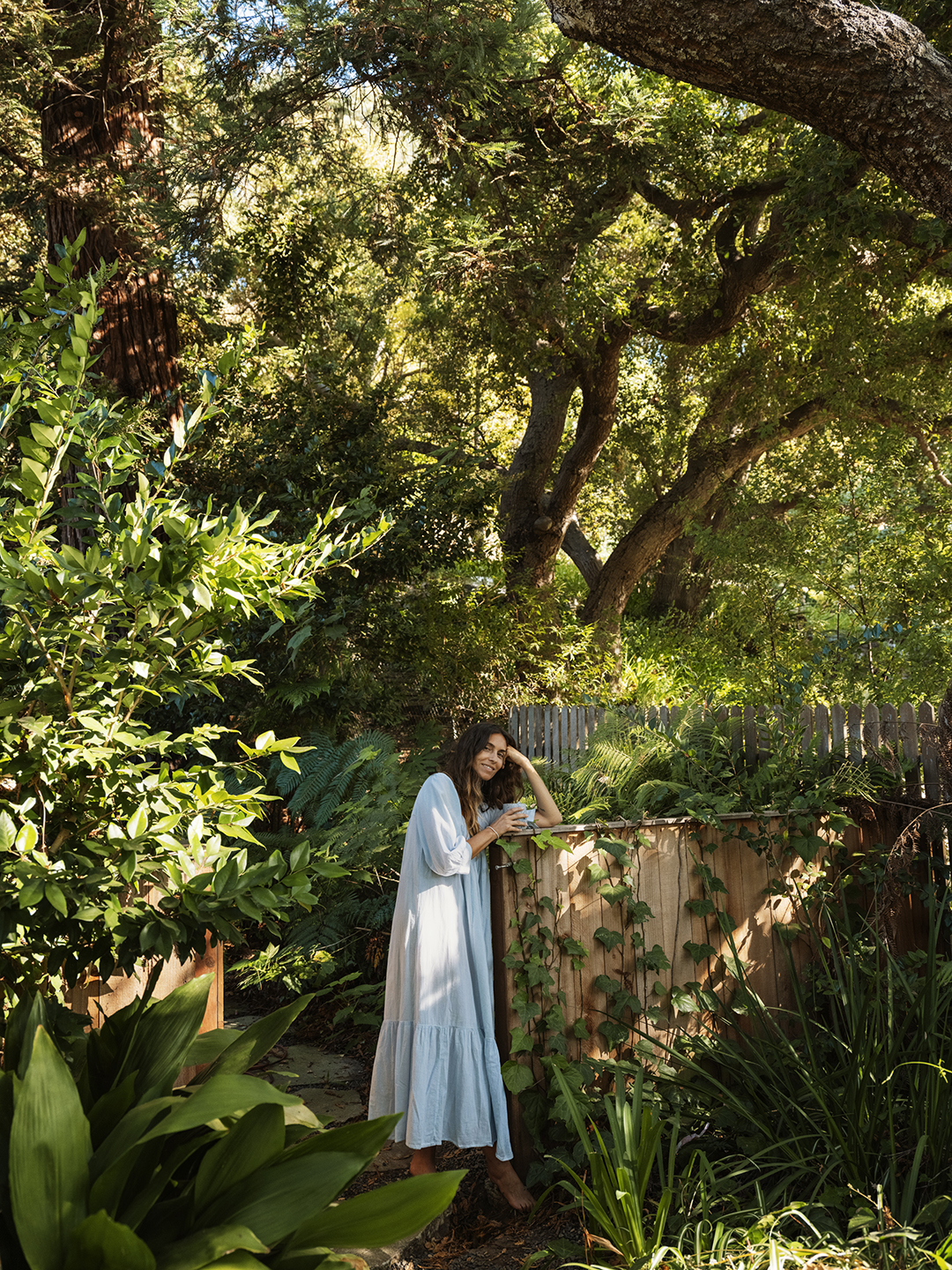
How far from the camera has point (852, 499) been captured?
10.3 m

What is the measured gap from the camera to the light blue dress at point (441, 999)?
152 inches

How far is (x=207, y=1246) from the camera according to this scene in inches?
71.7

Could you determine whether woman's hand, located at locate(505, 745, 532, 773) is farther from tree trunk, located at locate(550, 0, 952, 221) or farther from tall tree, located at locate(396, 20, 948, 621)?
tall tree, located at locate(396, 20, 948, 621)

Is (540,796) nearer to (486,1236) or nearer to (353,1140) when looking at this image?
(486,1236)

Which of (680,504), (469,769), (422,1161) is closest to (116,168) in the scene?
A: (469,769)

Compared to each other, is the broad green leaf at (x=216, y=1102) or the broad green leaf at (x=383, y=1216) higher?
the broad green leaf at (x=216, y=1102)

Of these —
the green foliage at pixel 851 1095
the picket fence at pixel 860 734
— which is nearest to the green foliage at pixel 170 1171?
the green foliage at pixel 851 1095

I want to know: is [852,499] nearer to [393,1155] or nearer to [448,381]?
[448,381]

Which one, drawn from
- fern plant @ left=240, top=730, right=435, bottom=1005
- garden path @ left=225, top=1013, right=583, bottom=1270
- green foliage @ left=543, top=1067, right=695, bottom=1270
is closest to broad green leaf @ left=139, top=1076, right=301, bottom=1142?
garden path @ left=225, top=1013, right=583, bottom=1270

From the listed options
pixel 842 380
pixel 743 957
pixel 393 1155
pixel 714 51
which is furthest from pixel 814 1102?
pixel 842 380

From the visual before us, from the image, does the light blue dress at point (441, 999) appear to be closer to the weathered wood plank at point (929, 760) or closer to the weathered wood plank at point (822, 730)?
the weathered wood plank at point (822, 730)

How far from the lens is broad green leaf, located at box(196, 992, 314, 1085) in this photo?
2.35 meters

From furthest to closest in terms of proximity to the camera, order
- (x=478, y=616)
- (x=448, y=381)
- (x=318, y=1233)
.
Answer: (x=448, y=381)
(x=478, y=616)
(x=318, y=1233)

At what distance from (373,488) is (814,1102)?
505 cm
